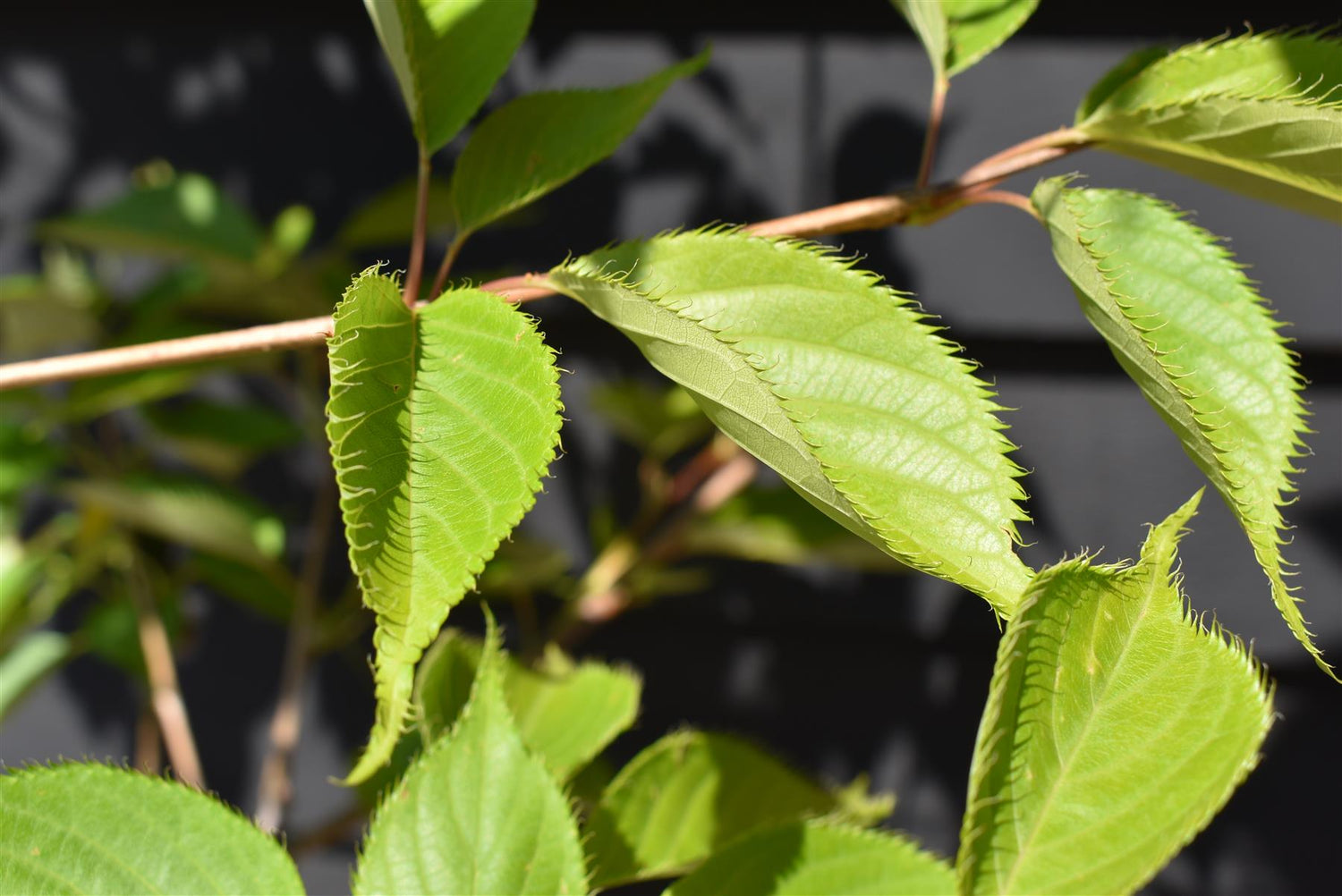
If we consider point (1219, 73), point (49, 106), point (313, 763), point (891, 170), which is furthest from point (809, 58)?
point (313, 763)

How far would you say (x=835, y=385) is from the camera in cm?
27

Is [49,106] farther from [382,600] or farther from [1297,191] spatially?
[1297,191]

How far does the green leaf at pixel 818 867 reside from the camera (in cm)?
37

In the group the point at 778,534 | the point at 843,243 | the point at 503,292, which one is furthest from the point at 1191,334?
the point at 843,243

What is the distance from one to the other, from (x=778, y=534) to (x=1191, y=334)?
0.49 m

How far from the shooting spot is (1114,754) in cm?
27

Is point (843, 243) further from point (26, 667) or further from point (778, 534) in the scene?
point (26, 667)

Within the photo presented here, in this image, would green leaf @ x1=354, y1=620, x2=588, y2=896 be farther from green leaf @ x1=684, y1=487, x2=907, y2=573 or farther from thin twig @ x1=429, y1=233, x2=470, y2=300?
green leaf @ x1=684, y1=487, x2=907, y2=573

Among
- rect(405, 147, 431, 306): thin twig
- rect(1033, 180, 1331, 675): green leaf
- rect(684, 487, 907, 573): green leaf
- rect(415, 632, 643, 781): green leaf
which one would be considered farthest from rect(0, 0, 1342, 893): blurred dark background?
rect(1033, 180, 1331, 675): green leaf

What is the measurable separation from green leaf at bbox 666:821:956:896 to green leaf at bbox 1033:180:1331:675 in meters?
0.18

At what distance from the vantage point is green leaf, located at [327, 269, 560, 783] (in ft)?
0.82

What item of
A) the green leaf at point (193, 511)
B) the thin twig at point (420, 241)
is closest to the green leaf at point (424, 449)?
the thin twig at point (420, 241)

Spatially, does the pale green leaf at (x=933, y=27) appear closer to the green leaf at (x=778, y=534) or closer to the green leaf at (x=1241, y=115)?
the green leaf at (x=1241, y=115)

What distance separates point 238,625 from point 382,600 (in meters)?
1.21
